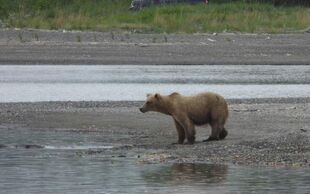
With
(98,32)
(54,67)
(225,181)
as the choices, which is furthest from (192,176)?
(98,32)

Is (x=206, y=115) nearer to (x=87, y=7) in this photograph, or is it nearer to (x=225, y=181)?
A: (x=225, y=181)

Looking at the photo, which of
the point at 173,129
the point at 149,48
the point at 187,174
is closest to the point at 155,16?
the point at 149,48

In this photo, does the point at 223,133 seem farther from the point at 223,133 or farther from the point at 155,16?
the point at 155,16

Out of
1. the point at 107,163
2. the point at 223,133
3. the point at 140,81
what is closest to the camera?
the point at 107,163

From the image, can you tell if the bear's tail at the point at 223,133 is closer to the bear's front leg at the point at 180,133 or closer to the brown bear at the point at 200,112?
the brown bear at the point at 200,112

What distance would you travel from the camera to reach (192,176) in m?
12.6

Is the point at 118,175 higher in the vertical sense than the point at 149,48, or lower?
higher

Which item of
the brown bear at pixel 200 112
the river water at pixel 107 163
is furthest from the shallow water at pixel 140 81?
the brown bear at pixel 200 112

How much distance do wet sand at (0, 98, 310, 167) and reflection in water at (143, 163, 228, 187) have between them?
0.42 m

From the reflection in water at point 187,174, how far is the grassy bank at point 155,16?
23.8m

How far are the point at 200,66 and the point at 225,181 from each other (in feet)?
59.8

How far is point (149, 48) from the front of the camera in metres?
33.1

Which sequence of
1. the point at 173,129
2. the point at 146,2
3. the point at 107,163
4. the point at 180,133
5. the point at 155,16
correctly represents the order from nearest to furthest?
the point at 107,163 < the point at 180,133 < the point at 173,129 < the point at 155,16 < the point at 146,2

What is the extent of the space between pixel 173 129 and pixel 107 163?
11.8 ft
